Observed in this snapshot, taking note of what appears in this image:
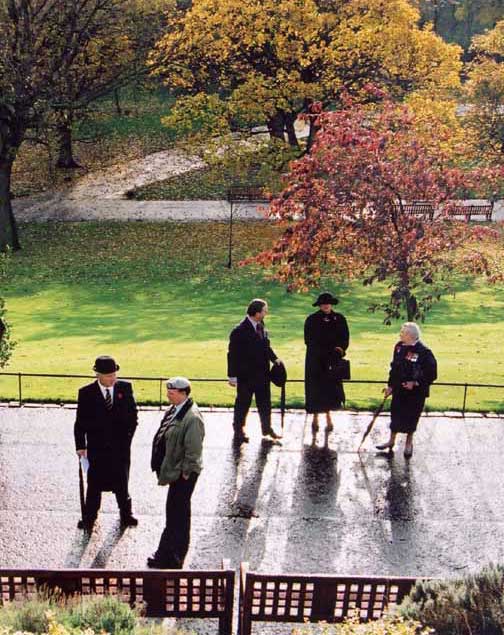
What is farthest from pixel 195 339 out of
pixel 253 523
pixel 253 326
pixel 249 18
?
pixel 249 18

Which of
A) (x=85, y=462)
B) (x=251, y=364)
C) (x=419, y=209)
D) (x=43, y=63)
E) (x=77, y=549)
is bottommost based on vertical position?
(x=77, y=549)

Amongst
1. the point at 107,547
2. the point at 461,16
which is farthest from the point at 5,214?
the point at 461,16

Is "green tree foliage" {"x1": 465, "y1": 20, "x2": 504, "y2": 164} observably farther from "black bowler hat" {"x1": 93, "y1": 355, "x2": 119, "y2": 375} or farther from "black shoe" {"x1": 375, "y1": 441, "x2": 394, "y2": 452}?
"black bowler hat" {"x1": 93, "y1": 355, "x2": 119, "y2": 375}

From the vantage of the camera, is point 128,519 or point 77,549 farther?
point 128,519

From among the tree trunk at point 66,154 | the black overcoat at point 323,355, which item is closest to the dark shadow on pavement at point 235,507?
the black overcoat at point 323,355

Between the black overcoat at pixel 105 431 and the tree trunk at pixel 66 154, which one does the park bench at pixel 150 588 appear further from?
the tree trunk at pixel 66 154

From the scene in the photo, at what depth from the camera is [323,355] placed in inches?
396

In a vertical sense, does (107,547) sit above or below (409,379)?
below

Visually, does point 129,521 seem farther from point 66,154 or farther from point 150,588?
point 66,154

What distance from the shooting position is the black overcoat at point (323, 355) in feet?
32.8

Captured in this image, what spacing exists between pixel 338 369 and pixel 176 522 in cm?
355

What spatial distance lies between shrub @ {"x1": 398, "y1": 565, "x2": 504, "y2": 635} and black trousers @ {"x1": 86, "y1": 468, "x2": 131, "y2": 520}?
132 inches

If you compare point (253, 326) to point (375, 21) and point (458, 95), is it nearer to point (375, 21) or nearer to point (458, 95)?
point (375, 21)

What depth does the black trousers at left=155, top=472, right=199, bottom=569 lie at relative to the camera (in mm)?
7211
